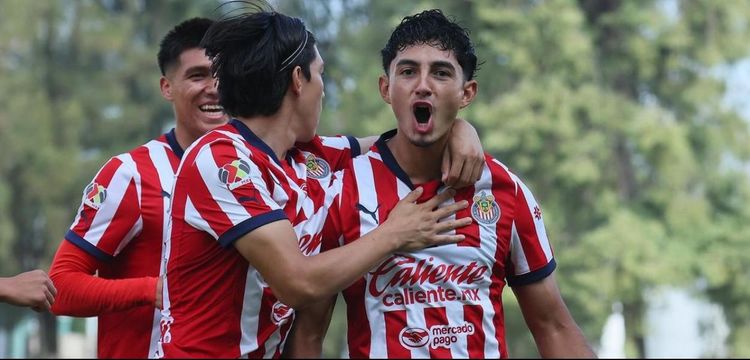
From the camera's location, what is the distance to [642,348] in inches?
802

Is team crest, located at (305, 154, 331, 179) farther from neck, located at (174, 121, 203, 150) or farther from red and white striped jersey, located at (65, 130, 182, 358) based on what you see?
neck, located at (174, 121, 203, 150)

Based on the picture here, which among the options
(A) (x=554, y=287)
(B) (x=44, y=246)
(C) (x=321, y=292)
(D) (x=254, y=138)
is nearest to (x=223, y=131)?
(D) (x=254, y=138)

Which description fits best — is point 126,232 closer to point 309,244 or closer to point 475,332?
point 309,244

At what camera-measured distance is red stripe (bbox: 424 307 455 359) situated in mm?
3609

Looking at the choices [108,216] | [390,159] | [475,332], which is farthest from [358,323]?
[108,216]

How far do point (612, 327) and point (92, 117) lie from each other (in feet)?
37.1

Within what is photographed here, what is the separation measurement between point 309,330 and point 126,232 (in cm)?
98

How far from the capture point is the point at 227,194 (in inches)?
127

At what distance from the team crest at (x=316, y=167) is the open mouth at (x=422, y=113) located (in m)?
0.37

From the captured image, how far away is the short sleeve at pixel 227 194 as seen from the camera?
3.20 meters

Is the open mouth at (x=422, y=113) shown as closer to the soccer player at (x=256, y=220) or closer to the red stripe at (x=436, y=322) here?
the soccer player at (x=256, y=220)

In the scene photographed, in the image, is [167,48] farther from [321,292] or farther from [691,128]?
[691,128]

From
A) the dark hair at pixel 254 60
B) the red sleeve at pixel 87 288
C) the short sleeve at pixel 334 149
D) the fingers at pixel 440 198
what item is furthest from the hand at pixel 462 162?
the red sleeve at pixel 87 288


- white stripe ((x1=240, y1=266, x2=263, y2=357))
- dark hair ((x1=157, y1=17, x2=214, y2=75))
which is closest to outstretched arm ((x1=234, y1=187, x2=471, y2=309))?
white stripe ((x1=240, y1=266, x2=263, y2=357))
